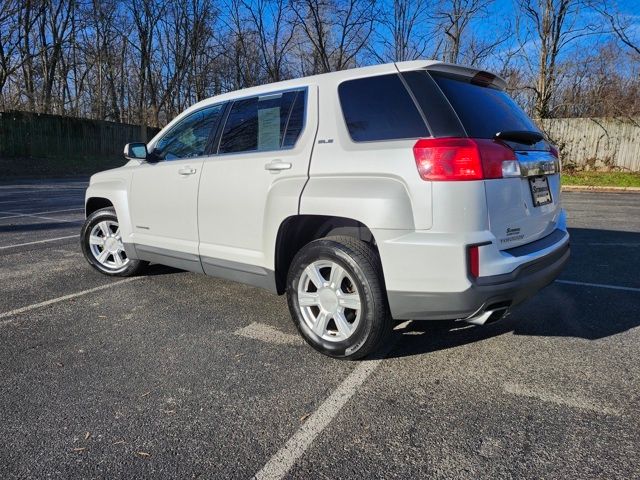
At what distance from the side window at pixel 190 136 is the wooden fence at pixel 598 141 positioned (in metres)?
20.8

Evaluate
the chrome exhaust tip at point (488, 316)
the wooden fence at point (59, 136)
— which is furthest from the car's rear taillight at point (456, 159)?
the wooden fence at point (59, 136)

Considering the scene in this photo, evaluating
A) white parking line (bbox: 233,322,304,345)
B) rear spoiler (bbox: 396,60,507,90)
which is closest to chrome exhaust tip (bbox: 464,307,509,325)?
white parking line (bbox: 233,322,304,345)

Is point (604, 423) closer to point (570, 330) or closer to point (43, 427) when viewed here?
point (570, 330)

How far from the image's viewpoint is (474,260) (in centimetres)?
269

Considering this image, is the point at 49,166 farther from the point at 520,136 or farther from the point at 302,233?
the point at 520,136

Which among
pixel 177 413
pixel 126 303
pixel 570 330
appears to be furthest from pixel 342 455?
pixel 126 303

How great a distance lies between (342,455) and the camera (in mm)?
2234

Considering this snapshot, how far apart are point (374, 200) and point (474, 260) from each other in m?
0.67

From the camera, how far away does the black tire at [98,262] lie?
16.7 feet

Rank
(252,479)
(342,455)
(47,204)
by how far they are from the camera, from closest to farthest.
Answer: (252,479), (342,455), (47,204)

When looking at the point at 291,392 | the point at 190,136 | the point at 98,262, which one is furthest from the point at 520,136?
the point at 98,262

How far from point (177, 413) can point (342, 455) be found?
95 centimetres

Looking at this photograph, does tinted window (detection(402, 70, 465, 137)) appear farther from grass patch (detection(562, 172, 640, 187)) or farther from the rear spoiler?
grass patch (detection(562, 172, 640, 187))

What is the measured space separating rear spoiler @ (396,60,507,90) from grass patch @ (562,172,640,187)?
15979mm
